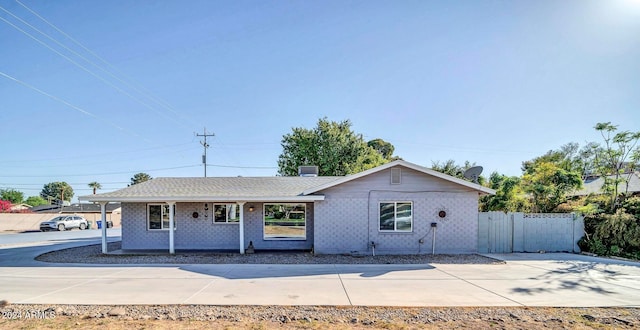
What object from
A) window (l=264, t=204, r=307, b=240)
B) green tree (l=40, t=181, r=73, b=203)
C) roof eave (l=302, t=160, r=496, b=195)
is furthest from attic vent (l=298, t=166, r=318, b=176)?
green tree (l=40, t=181, r=73, b=203)

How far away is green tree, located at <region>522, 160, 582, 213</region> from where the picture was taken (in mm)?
16016

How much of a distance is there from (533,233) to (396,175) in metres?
6.20

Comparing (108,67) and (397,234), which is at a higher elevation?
(108,67)

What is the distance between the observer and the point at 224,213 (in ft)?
Answer: 45.5

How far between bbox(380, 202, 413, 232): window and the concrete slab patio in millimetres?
2401

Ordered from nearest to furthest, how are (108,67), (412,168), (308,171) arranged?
(412,168) < (108,67) < (308,171)

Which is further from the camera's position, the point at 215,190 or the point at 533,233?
the point at 533,233

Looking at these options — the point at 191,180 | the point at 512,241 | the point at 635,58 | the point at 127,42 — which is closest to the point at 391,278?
the point at 512,241

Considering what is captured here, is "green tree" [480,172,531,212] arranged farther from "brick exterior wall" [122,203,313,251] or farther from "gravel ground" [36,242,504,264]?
"brick exterior wall" [122,203,313,251]

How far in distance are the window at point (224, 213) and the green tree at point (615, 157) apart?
51.2ft
